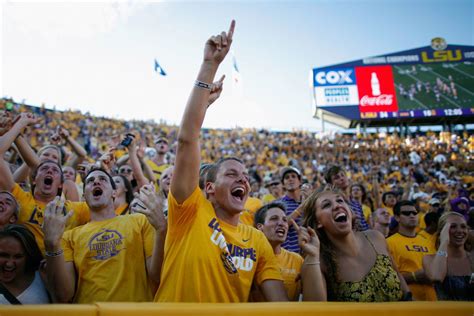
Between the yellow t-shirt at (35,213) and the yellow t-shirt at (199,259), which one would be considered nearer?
the yellow t-shirt at (199,259)

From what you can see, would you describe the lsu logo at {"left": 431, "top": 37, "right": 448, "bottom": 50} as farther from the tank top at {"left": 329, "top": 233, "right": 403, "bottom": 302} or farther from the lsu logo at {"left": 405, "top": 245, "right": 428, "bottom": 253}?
the tank top at {"left": 329, "top": 233, "right": 403, "bottom": 302}

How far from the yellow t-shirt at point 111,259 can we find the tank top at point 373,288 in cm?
136

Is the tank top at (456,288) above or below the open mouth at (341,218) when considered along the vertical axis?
below

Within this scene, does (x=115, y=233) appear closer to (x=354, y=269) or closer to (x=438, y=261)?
(x=354, y=269)

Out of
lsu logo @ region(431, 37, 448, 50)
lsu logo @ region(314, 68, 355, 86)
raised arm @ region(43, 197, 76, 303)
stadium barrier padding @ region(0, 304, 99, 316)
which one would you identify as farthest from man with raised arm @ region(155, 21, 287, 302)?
lsu logo @ region(431, 37, 448, 50)

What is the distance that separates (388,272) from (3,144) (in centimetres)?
344

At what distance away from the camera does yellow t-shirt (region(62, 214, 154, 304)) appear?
245 cm

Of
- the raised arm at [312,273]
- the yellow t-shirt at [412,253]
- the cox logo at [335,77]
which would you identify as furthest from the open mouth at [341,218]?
the cox logo at [335,77]

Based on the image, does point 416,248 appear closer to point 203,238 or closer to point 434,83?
point 203,238

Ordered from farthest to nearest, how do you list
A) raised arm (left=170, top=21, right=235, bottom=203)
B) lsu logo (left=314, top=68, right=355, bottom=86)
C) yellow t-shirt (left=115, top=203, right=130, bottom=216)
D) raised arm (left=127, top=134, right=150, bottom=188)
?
lsu logo (left=314, top=68, right=355, bottom=86)
raised arm (left=127, top=134, right=150, bottom=188)
yellow t-shirt (left=115, top=203, right=130, bottom=216)
raised arm (left=170, top=21, right=235, bottom=203)

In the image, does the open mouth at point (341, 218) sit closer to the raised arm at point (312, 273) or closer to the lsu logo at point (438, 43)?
the raised arm at point (312, 273)

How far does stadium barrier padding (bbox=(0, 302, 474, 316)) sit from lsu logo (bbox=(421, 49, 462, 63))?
33.9 metres

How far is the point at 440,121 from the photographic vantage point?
30.3 metres

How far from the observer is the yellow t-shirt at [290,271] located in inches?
110
